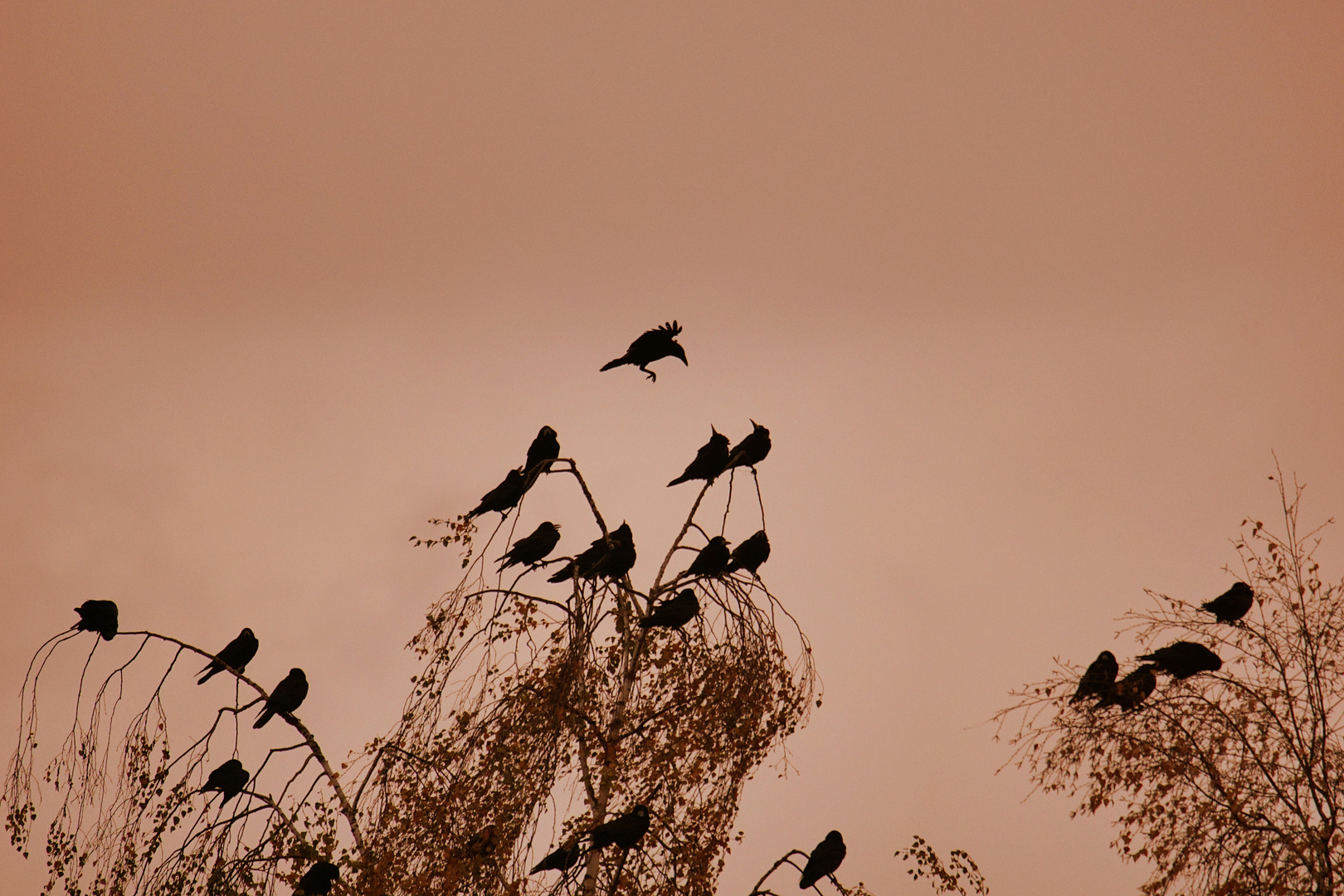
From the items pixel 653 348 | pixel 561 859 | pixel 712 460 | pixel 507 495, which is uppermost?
pixel 653 348

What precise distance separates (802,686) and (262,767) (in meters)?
3.02

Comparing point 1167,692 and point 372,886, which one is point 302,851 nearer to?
point 372,886

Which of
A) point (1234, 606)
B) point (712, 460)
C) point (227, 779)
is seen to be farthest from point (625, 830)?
point (1234, 606)

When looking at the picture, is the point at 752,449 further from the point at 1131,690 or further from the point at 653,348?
the point at 1131,690

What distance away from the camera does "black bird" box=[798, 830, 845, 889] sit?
5.91 meters

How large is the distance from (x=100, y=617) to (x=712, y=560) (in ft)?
10.8

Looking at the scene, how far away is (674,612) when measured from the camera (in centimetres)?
545

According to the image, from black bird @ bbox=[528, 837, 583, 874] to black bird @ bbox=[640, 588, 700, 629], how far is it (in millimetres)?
1113

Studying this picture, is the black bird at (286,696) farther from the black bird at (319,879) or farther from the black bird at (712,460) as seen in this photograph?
the black bird at (712,460)

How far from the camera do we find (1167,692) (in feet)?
19.6

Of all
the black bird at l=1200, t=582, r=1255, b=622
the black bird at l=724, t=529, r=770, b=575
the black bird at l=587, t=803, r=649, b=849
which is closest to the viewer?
the black bird at l=587, t=803, r=649, b=849

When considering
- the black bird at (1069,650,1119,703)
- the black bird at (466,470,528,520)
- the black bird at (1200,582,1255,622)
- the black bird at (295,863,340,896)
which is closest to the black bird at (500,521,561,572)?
the black bird at (466,470,528,520)

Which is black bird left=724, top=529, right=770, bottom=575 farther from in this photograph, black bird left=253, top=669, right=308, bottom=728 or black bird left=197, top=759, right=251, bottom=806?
black bird left=197, top=759, right=251, bottom=806

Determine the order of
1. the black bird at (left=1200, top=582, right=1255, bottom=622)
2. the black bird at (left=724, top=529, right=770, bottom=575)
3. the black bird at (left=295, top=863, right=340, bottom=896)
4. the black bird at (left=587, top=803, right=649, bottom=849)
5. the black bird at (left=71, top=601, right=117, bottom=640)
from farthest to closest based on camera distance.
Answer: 1. the black bird at (left=1200, top=582, right=1255, bottom=622)
2. the black bird at (left=724, top=529, right=770, bottom=575)
3. the black bird at (left=71, top=601, right=117, bottom=640)
4. the black bird at (left=295, top=863, right=340, bottom=896)
5. the black bird at (left=587, top=803, right=649, bottom=849)
